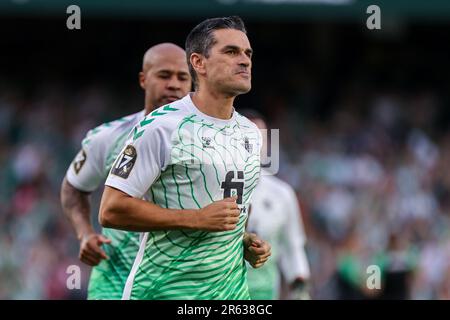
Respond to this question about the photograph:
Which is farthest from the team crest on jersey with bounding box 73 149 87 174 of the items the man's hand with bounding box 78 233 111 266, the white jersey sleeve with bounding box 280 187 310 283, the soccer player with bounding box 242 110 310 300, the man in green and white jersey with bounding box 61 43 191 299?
the white jersey sleeve with bounding box 280 187 310 283

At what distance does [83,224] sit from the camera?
7.01m

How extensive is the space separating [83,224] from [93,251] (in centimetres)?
31

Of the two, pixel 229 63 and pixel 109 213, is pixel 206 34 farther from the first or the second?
pixel 109 213

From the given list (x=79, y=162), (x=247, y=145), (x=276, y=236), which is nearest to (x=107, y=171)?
(x=79, y=162)

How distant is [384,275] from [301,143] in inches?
148

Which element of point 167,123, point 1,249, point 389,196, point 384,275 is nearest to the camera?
point 167,123

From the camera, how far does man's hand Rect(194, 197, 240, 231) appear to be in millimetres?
5391

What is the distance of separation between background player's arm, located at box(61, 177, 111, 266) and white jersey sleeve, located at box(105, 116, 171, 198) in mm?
1389

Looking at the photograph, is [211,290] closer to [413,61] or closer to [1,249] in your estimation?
[1,249]

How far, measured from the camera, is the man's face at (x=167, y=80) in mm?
6980

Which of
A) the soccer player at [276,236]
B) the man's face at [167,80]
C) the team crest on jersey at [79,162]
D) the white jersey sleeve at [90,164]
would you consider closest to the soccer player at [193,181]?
the man's face at [167,80]

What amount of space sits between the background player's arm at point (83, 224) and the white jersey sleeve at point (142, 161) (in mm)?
1389
